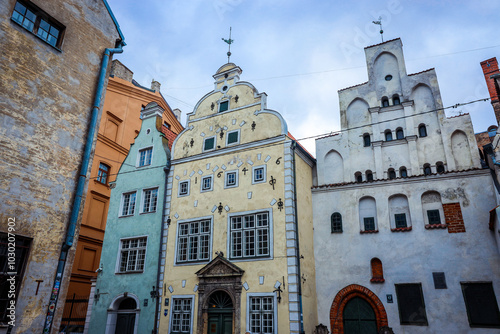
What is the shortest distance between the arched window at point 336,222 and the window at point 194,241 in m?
6.06

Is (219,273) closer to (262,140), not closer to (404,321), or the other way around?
(262,140)

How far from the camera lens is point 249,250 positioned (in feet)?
57.5

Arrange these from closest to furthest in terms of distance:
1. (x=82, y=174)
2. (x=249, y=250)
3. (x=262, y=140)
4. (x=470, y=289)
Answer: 1. (x=82, y=174)
2. (x=470, y=289)
3. (x=249, y=250)
4. (x=262, y=140)

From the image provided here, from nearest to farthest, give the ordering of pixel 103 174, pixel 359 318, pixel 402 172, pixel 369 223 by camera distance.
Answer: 1. pixel 359 318
2. pixel 369 223
3. pixel 402 172
4. pixel 103 174

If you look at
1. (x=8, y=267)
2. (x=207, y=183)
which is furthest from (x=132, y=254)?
(x=8, y=267)

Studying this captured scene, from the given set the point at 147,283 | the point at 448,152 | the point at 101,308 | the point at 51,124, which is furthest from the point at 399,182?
the point at 101,308

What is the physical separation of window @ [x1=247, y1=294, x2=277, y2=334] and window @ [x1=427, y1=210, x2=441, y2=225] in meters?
7.69

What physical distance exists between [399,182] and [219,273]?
933cm

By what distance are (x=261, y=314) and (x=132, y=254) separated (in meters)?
8.18

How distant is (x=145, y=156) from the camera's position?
22547 millimetres

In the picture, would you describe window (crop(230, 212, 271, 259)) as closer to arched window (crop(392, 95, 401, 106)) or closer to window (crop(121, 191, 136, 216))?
window (crop(121, 191, 136, 216))

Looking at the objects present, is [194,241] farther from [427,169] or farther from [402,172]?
[427,169]

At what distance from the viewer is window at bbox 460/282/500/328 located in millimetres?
14484

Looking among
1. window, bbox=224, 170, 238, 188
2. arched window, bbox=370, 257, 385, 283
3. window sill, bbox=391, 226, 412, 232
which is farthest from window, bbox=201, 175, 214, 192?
window sill, bbox=391, 226, 412, 232
